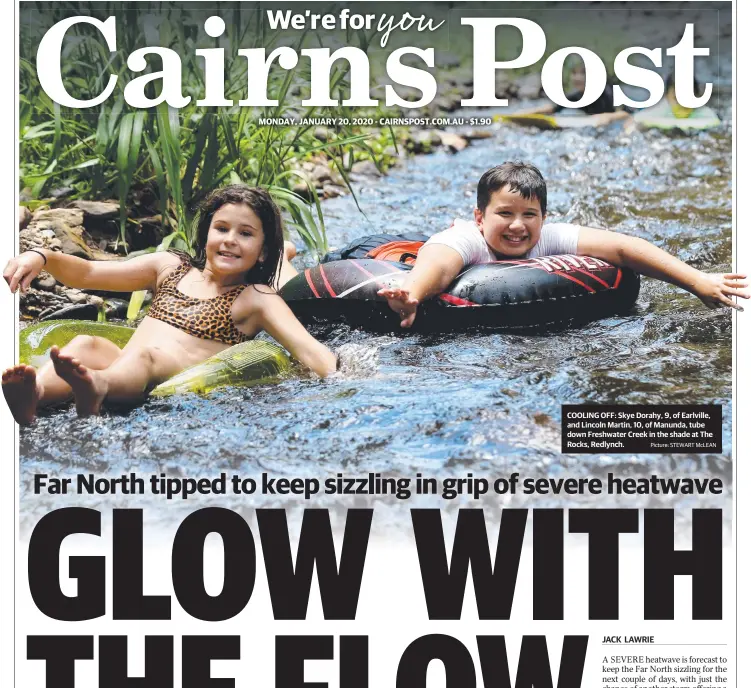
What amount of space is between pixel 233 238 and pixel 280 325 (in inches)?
12.6

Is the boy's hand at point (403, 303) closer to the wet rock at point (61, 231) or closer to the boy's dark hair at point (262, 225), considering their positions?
the boy's dark hair at point (262, 225)

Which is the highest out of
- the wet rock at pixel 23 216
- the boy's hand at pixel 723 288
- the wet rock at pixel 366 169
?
the wet rock at pixel 366 169

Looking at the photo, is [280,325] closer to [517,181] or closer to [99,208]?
[99,208]

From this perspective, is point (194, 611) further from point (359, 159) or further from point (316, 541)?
point (359, 159)

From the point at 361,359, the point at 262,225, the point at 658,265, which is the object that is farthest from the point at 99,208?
the point at 658,265

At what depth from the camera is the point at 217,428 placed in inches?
115

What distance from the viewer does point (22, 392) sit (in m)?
2.88

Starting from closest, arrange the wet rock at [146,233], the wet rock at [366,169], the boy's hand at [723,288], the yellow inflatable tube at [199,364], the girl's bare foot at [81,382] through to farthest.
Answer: the girl's bare foot at [81,382], the yellow inflatable tube at [199,364], the boy's hand at [723,288], the wet rock at [146,233], the wet rock at [366,169]

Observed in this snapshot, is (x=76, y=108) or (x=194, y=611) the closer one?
(x=194, y=611)

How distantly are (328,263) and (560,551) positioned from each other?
1186mm

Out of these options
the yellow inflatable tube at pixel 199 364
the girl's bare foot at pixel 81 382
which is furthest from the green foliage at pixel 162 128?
the girl's bare foot at pixel 81 382

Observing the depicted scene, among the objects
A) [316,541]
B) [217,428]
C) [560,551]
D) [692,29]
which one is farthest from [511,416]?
[692,29]

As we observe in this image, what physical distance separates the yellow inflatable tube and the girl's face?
0.27 metres
